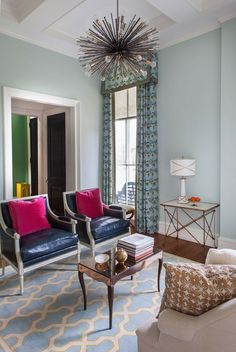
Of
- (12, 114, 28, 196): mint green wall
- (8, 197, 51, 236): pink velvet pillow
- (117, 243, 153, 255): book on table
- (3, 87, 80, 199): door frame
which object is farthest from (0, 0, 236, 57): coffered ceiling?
(12, 114, 28, 196): mint green wall

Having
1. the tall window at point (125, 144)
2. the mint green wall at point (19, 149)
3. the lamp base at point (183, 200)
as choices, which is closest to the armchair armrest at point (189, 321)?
the lamp base at point (183, 200)

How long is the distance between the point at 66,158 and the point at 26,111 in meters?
1.53

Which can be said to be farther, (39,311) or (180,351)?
(39,311)

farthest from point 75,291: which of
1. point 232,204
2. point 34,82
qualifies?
point 34,82

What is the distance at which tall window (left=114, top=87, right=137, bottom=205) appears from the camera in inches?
210

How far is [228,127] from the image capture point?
3756 mm

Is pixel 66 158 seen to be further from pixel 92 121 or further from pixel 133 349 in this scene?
pixel 133 349

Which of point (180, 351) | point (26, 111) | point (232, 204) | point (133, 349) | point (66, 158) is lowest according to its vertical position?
point (133, 349)

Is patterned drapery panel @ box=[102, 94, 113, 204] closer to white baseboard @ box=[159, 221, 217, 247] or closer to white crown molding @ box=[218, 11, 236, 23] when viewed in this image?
white baseboard @ box=[159, 221, 217, 247]

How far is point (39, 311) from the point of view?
247 centimetres

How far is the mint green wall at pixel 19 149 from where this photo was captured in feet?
26.0

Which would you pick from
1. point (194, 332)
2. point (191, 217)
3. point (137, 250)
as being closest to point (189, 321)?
point (194, 332)

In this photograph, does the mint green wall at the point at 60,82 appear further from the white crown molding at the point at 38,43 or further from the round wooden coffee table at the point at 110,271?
the round wooden coffee table at the point at 110,271

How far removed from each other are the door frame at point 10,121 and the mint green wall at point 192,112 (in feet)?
5.40
